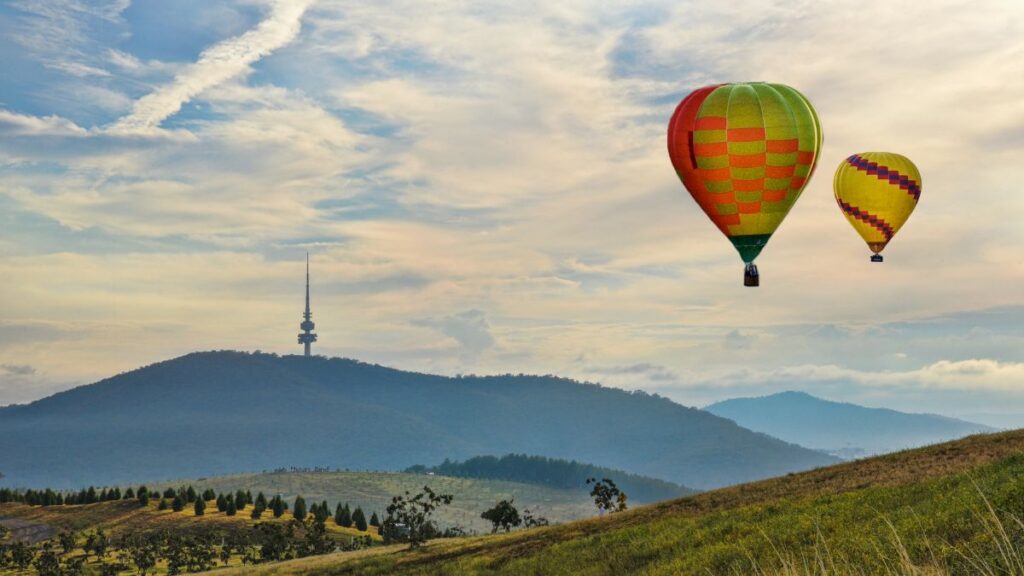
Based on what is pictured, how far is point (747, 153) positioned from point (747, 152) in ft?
0.22

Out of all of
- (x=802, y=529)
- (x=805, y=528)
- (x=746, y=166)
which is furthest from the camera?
(x=746, y=166)

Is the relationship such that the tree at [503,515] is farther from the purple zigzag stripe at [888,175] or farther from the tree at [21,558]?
the purple zigzag stripe at [888,175]

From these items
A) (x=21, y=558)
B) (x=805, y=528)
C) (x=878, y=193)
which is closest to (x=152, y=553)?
(x=21, y=558)

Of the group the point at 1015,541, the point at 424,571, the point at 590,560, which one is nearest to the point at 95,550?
the point at 424,571

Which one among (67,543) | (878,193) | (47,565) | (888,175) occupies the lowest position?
(47,565)

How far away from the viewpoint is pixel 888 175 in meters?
87.6

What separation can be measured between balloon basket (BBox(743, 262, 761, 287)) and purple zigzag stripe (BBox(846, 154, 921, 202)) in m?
30.1

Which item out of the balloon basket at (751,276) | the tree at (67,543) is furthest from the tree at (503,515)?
the balloon basket at (751,276)

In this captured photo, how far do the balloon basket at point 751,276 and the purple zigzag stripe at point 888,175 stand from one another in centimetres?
3007

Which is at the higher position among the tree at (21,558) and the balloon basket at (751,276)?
the balloon basket at (751,276)

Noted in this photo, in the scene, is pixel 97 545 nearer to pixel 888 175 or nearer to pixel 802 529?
pixel 888 175

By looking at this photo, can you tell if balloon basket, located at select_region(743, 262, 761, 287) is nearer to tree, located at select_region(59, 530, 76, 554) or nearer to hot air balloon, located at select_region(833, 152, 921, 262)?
hot air balloon, located at select_region(833, 152, 921, 262)

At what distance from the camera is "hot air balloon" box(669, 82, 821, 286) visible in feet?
205

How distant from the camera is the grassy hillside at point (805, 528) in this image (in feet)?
122
